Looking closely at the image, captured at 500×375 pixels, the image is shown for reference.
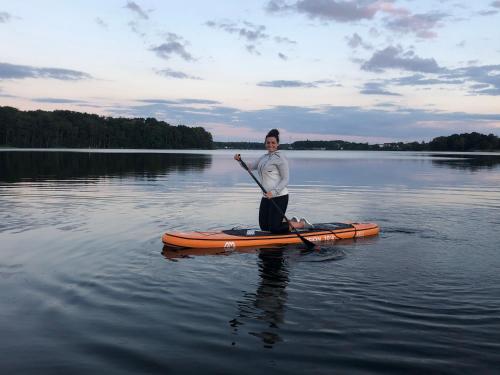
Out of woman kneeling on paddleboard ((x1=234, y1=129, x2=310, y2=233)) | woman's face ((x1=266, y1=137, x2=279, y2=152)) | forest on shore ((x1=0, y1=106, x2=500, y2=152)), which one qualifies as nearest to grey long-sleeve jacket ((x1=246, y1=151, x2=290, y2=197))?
woman kneeling on paddleboard ((x1=234, y1=129, x2=310, y2=233))

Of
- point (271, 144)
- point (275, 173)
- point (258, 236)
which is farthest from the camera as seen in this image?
point (258, 236)

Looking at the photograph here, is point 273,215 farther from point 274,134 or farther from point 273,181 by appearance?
point 274,134

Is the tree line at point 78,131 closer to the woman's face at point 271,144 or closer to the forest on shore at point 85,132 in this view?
the forest on shore at point 85,132

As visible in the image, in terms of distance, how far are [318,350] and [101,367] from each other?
2406mm

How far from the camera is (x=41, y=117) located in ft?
492

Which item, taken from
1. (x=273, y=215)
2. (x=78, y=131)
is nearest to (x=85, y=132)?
(x=78, y=131)

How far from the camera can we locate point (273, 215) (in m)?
11.4

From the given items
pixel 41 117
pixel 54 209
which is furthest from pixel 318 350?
pixel 41 117

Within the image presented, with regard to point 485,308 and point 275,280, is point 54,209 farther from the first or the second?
point 485,308

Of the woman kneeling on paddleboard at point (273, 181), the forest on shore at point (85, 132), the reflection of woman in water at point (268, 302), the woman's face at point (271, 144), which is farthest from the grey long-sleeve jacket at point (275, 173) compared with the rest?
the forest on shore at point (85, 132)

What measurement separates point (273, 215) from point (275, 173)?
1080 mm

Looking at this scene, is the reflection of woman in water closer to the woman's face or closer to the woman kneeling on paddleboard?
the woman kneeling on paddleboard

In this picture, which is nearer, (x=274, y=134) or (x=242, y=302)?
(x=242, y=302)

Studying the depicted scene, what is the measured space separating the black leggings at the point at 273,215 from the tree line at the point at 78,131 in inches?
5837
